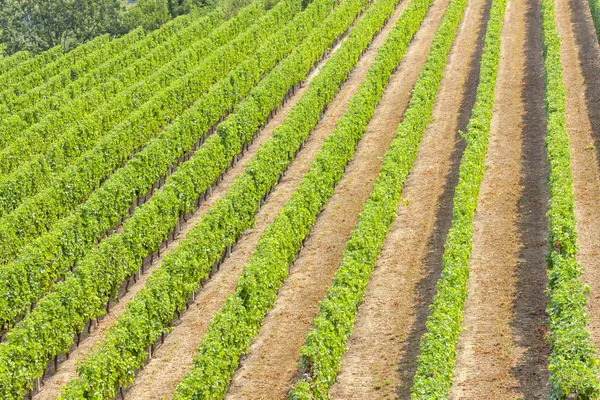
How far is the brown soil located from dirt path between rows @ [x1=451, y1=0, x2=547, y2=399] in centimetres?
1140

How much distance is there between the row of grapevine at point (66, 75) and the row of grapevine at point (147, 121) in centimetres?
1339

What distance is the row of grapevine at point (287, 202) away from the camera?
31094 millimetres

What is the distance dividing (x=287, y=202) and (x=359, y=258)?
7.48m

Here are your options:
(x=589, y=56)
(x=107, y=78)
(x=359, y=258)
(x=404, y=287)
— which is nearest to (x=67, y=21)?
(x=107, y=78)

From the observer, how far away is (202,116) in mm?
56812

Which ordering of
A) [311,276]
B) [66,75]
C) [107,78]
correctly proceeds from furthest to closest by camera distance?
[66,75]
[107,78]
[311,276]

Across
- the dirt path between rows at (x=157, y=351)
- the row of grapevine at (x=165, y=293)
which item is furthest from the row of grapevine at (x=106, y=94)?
the row of grapevine at (x=165, y=293)

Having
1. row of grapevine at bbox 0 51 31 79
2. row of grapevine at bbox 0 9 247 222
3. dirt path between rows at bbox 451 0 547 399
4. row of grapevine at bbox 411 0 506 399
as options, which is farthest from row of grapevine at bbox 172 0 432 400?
row of grapevine at bbox 0 51 31 79

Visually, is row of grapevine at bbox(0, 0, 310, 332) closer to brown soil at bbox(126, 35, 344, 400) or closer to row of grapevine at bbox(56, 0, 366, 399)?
row of grapevine at bbox(56, 0, 366, 399)

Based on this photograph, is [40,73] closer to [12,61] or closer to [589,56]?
[12,61]

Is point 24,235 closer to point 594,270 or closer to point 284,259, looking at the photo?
point 284,259

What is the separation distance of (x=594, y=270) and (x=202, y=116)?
3019 centimetres

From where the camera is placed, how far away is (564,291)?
103 feet

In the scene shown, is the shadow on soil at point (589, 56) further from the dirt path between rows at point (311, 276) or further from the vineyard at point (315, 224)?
the dirt path between rows at point (311, 276)
